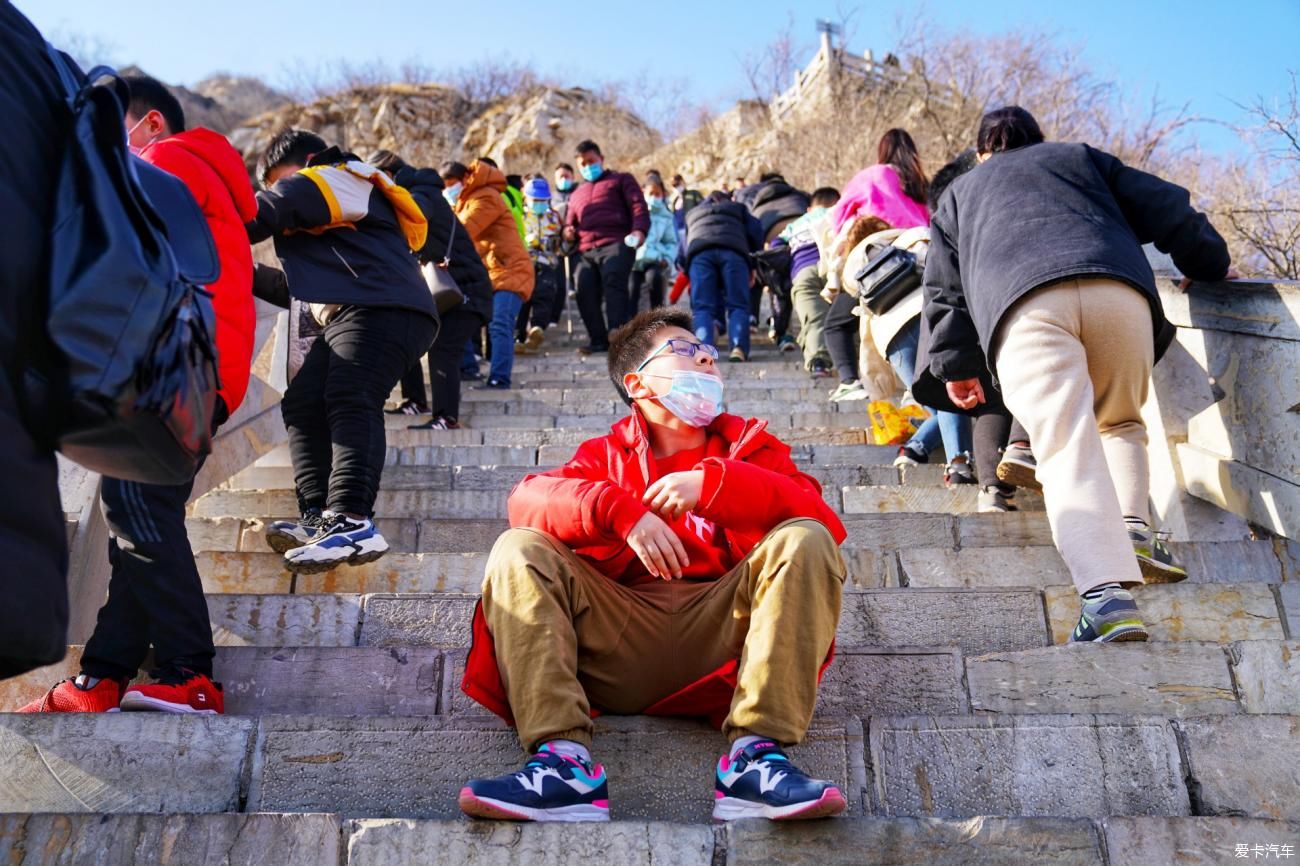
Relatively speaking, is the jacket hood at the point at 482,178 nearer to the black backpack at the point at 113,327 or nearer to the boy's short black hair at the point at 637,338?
the boy's short black hair at the point at 637,338

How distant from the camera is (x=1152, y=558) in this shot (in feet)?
11.7

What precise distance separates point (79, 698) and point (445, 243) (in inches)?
183

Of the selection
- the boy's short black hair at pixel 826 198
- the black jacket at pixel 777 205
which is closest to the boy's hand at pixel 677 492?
the boy's short black hair at pixel 826 198

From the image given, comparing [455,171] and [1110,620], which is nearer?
[1110,620]

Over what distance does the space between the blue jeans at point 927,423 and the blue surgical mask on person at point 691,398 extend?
2101 mm

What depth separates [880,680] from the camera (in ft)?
10.0

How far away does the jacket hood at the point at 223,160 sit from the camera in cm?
329

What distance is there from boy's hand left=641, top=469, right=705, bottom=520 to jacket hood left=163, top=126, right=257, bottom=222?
4.90 ft

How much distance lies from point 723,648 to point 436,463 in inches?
147

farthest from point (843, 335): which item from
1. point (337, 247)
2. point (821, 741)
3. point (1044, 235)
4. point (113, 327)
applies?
point (113, 327)

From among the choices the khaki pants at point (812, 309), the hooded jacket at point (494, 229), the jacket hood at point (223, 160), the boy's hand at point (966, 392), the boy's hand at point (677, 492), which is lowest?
the boy's hand at point (677, 492)

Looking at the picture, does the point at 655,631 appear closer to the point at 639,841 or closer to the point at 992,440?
the point at 639,841

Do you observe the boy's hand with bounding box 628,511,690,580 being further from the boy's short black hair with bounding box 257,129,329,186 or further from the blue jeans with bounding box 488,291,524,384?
the blue jeans with bounding box 488,291,524,384

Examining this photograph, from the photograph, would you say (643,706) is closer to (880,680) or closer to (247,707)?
(880,680)
